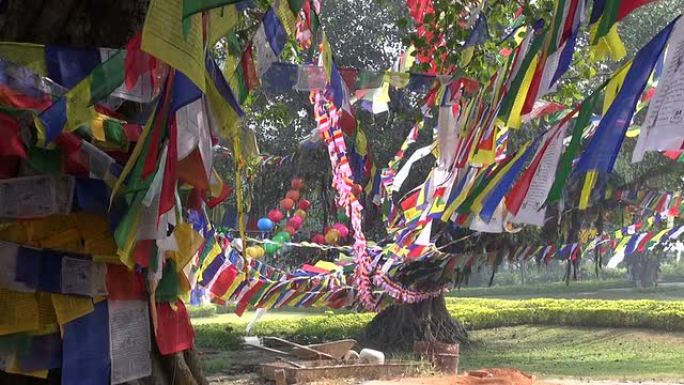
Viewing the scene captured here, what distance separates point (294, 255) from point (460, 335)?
12.9 ft

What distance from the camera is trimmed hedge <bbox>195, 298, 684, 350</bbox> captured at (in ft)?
62.0

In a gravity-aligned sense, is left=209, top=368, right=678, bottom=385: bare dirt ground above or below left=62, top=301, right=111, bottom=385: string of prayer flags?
below

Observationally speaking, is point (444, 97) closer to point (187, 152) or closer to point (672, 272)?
point (187, 152)

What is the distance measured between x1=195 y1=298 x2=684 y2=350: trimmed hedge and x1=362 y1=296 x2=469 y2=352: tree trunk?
136 centimetres

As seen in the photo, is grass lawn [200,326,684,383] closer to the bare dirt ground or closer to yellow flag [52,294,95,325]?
A: the bare dirt ground

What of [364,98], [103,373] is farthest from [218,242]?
[103,373]

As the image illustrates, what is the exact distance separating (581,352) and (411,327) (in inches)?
138

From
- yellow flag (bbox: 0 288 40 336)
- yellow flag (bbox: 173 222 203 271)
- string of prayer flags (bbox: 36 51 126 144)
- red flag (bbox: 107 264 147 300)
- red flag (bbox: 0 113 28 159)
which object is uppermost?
string of prayer flags (bbox: 36 51 126 144)

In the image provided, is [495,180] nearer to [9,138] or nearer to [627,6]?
[627,6]

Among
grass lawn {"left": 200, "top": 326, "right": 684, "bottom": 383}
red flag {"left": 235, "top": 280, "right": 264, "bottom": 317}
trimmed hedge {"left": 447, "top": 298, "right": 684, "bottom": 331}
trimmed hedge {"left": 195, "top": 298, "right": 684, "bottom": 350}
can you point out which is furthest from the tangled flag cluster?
trimmed hedge {"left": 447, "top": 298, "right": 684, "bottom": 331}

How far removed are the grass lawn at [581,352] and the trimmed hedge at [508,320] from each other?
1.54ft

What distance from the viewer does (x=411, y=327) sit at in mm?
16641

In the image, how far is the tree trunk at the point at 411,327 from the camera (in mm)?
16547

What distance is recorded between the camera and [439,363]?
496 inches
